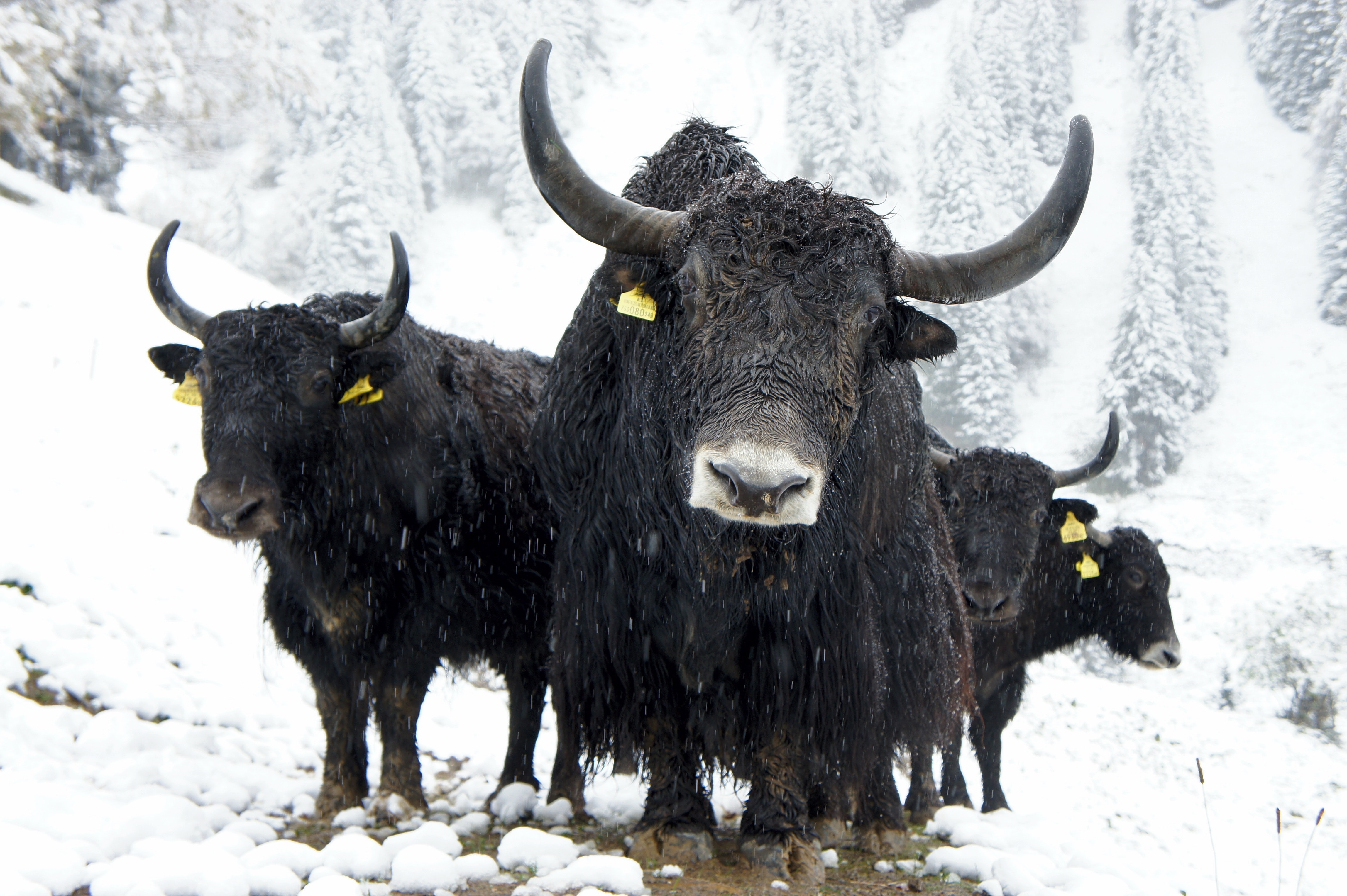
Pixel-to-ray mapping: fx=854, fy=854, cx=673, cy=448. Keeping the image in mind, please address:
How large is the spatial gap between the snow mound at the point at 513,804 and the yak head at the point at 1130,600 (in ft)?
15.6

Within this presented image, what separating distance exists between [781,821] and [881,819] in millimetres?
897

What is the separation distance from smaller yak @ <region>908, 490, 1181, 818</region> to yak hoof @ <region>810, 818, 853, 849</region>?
1.83 m

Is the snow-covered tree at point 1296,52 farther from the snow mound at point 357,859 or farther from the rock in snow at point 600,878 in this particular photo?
the snow mound at point 357,859

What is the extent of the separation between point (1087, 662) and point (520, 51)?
4217cm

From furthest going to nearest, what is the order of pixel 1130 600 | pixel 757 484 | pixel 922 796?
pixel 1130 600
pixel 922 796
pixel 757 484

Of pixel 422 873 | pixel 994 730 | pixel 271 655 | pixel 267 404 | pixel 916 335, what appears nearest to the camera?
pixel 422 873

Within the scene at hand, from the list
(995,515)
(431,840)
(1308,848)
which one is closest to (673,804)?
(431,840)

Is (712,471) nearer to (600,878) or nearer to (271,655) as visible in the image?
(600,878)

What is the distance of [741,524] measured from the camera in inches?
107

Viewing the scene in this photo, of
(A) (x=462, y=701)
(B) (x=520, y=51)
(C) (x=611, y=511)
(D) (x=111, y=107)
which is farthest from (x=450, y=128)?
(C) (x=611, y=511)

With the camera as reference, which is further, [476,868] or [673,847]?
[673,847]

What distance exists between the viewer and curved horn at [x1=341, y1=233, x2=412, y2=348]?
3.46 meters

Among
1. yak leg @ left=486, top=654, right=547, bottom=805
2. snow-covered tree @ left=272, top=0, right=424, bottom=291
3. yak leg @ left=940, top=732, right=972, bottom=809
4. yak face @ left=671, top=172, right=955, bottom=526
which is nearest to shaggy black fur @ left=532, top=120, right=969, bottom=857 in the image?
yak face @ left=671, top=172, right=955, bottom=526

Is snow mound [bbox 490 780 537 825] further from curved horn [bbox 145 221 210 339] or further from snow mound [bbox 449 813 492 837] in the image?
curved horn [bbox 145 221 210 339]
